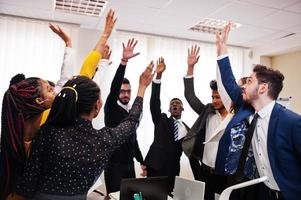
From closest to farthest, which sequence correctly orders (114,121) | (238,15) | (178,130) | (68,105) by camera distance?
(68,105) < (114,121) < (178,130) < (238,15)

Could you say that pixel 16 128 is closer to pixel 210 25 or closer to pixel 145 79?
pixel 145 79

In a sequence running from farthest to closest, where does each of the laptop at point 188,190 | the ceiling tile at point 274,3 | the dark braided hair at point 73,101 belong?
the ceiling tile at point 274,3
the laptop at point 188,190
the dark braided hair at point 73,101

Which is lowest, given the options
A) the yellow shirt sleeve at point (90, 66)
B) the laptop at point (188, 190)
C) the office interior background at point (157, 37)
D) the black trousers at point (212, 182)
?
the black trousers at point (212, 182)

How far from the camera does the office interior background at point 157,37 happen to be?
3.62 metres

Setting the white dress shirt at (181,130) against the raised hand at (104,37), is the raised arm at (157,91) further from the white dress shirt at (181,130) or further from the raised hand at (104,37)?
the raised hand at (104,37)

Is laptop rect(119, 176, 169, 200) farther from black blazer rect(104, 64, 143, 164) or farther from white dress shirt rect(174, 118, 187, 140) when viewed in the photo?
white dress shirt rect(174, 118, 187, 140)

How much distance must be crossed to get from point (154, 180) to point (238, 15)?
9.43 feet

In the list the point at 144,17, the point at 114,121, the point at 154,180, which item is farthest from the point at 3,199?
the point at 144,17

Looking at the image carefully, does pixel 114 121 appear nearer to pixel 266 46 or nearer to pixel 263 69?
pixel 263 69

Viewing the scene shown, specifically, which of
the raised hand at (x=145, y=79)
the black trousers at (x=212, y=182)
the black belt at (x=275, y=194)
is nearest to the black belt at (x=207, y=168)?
the black trousers at (x=212, y=182)

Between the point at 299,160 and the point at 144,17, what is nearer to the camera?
the point at 299,160

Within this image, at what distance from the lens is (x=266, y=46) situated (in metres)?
5.23

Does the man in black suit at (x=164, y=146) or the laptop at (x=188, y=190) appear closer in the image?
the laptop at (x=188, y=190)

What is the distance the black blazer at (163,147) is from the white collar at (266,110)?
110 cm
